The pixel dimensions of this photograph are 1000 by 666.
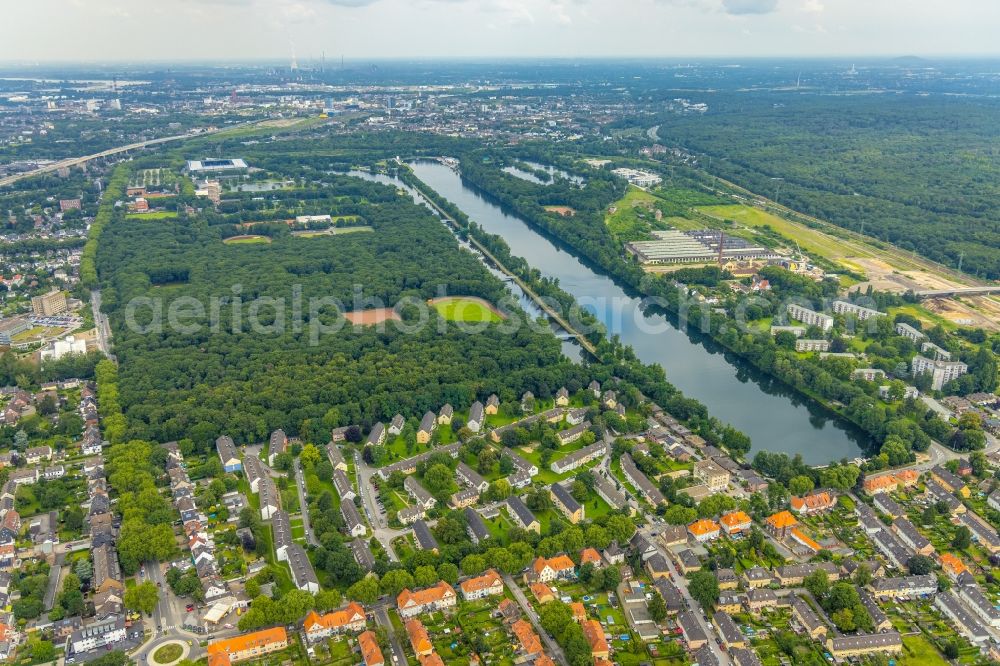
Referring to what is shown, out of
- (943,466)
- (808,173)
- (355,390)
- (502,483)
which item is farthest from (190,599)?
(808,173)

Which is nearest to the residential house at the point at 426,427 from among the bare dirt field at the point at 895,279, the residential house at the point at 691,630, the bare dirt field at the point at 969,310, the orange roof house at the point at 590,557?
the orange roof house at the point at 590,557

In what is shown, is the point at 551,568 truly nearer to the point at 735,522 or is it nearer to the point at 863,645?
the point at 735,522

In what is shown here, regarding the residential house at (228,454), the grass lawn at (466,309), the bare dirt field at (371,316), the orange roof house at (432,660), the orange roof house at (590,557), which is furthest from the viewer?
the grass lawn at (466,309)

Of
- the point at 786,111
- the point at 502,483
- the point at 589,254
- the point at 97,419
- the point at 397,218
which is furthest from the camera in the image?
the point at 786,111

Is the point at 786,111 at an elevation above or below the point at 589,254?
above

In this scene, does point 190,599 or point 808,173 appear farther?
point 808,173

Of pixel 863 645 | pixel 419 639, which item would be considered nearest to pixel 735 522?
pixel 863 645

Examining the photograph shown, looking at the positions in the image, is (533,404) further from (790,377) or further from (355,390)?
(790,377)

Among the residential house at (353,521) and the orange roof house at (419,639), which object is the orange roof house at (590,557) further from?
the residential house at (353,521)
